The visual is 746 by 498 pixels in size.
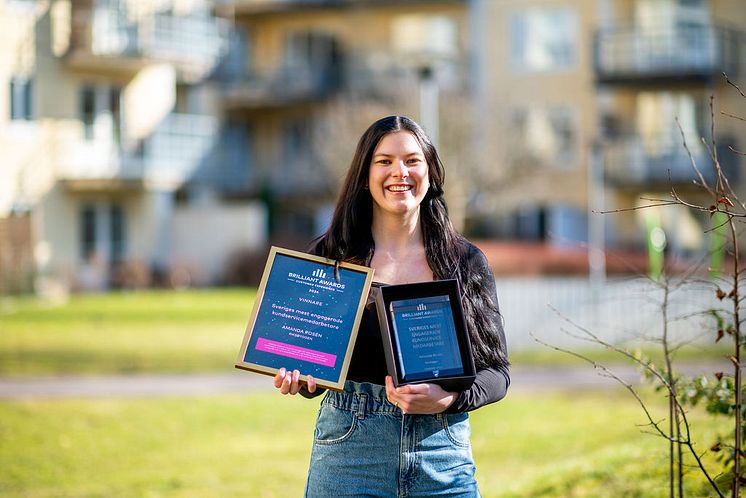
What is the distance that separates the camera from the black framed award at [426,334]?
395cm

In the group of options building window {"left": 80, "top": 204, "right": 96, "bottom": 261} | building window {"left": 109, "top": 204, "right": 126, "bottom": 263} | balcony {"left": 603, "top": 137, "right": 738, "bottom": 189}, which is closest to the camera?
building window {"left": 80, "top": 204, "right": 96, "bottom": 261}

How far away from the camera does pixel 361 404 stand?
417cm

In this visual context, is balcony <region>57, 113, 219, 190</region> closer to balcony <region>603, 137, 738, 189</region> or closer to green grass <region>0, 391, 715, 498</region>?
balcony <region>603, 137, 738, 189</region>

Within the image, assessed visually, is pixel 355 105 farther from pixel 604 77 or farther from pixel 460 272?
pixel 460 272

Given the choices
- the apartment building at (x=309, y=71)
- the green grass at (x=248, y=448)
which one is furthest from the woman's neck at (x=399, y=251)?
the apartment building at (x=309, y=71)

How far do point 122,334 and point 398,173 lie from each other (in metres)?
17.5

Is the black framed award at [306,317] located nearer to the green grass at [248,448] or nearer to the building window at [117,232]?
the green grass at [248,448]

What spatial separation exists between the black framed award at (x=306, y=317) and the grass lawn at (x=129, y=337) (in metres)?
11.0

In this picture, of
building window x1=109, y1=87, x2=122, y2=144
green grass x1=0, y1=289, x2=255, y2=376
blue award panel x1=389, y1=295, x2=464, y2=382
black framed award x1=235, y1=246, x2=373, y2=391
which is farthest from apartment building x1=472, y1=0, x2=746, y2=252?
blue award panel x1=389, y1=295, x2=464, y2=382

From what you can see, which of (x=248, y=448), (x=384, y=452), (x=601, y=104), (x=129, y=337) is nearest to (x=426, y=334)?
(x=384, y=452)

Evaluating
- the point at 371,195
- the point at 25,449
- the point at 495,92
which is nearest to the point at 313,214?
the point at 495,92

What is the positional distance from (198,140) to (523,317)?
65.8 ft

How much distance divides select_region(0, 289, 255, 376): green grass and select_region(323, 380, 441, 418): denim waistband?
13.1 metres

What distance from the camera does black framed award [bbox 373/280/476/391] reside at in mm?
3951
